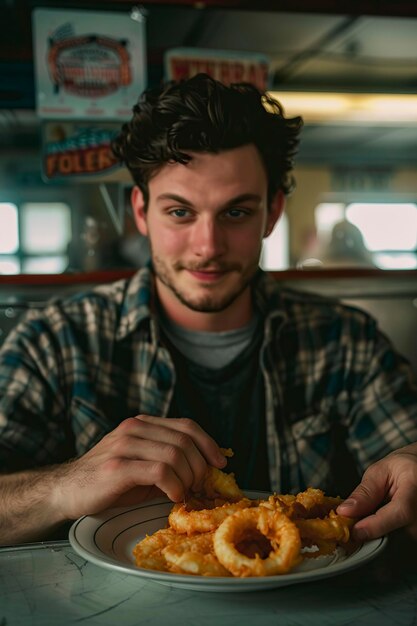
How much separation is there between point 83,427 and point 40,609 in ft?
2.54

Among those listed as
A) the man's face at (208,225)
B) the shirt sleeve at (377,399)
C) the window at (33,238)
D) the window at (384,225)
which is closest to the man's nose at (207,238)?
the man's face at (208,225)

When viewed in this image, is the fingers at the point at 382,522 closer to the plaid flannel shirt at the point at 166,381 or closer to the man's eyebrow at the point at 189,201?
the plaid flannel shirt at the point at 166,381

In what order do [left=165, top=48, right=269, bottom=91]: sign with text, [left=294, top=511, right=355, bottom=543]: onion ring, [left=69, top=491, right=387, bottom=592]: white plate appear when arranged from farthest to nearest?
[left=165, top=48, right=269, bottom=91]: sign with text → [left=294, top=511, right=355, bottom=543]: onion ring → [left=69, top=491, right=387, bottom=592]: white plate

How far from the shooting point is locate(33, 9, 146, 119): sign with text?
249 cm

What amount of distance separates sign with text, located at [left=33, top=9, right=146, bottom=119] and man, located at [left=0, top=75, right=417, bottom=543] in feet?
2.91

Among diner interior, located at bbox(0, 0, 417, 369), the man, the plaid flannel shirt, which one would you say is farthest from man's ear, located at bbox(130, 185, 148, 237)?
diner interior, located at bbox(0, 0, 417, 369)

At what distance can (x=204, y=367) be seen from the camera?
1.57 meters

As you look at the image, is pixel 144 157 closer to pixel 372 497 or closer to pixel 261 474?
pixel 261 474

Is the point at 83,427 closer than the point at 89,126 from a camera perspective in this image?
Yes

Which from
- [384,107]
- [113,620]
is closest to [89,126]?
[113,620]

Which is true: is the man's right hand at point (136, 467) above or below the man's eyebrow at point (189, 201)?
below

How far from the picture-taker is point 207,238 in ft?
4.80

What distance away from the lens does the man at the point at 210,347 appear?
1487 millimetres

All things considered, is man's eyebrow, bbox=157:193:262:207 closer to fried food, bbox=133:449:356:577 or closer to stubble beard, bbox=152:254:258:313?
stubble beard, bbox=152:254:258:313
